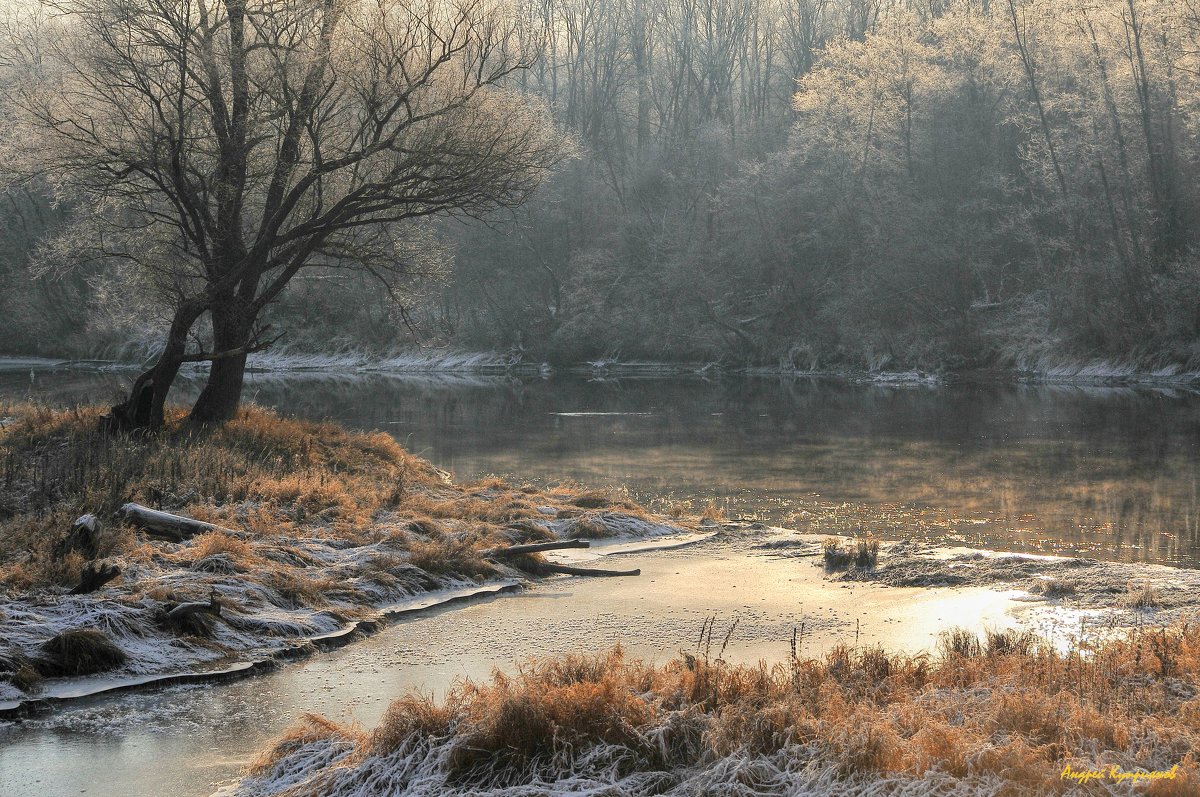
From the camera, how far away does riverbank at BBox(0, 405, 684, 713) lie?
8.95 metres

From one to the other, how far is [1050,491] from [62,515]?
15.3 m

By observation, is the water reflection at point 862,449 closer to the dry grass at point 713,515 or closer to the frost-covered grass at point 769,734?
the dry grass at point 713,515

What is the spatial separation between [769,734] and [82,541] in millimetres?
7163

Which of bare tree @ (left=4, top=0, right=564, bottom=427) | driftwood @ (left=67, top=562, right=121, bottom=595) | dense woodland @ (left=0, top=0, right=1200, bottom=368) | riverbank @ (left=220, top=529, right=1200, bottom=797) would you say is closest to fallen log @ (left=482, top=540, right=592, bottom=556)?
driftwood @ (left=67, top=562, right=121, bottom=595)

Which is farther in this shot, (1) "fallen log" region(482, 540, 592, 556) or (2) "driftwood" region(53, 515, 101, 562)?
(1) "fallen log" region(482, 540, 592, 556)

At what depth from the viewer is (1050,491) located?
19.8 m

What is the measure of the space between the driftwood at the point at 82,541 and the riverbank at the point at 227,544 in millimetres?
18

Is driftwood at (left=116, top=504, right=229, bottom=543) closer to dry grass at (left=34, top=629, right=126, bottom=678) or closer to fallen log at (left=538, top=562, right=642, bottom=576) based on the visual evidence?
dry grass at (left=34, top=629, right=126, bottom=678)

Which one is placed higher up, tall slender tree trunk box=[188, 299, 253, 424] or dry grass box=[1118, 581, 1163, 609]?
tall slender tree trunk box=[188, 299, 253, 424]

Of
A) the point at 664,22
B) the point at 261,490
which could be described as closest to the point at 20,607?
the point at 261,490

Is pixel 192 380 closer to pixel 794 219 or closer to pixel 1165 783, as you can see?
pixel 794 219

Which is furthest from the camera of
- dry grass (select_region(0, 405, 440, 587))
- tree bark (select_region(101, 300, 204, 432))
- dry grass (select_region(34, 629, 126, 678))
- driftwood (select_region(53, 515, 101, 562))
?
tree bark (select_region(101, 300, 204, 432))

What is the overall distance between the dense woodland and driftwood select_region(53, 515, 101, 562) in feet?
43.2
